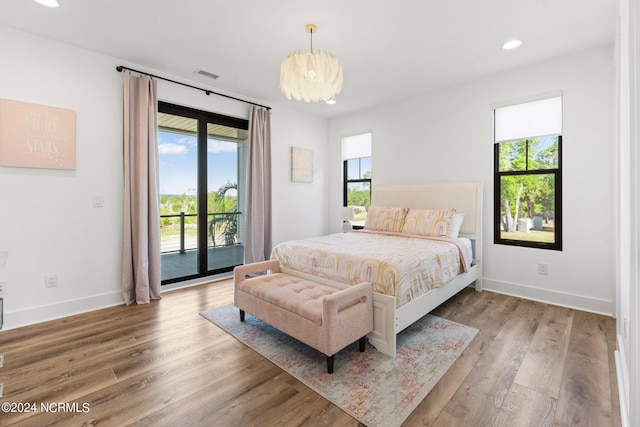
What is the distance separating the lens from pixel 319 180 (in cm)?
561

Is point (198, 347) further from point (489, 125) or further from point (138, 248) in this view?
point (489, 125)

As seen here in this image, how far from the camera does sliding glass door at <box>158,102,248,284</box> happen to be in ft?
12.8

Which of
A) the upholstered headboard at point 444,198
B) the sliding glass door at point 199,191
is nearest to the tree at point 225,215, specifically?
the sliding glass door at point 199,191

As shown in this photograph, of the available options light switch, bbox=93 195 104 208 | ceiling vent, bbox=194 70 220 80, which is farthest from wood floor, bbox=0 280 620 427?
ceiling vent, bbox=194 70 220 80

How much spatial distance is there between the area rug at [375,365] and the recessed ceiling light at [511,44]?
2810mm

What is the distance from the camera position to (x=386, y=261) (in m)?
2.37

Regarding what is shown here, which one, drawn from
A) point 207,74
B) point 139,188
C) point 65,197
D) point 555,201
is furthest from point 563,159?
point 65,197

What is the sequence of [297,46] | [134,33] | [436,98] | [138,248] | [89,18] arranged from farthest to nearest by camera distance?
[436,98] < [138,248] < [297,46] < [134,33] < [89,18]

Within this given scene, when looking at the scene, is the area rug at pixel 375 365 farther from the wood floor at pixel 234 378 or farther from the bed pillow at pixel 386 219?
the bed pillow at pixel 386 219

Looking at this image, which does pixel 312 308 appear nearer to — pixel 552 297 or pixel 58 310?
pixel 58 310

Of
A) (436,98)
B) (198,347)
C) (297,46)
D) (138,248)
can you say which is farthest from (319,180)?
(198,347)

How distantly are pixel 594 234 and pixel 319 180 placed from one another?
3.94 meters

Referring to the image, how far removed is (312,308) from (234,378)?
68cm

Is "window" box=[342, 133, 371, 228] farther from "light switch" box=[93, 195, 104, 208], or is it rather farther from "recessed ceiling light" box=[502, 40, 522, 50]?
"light switch" box=[93, 195, 104, 208]
